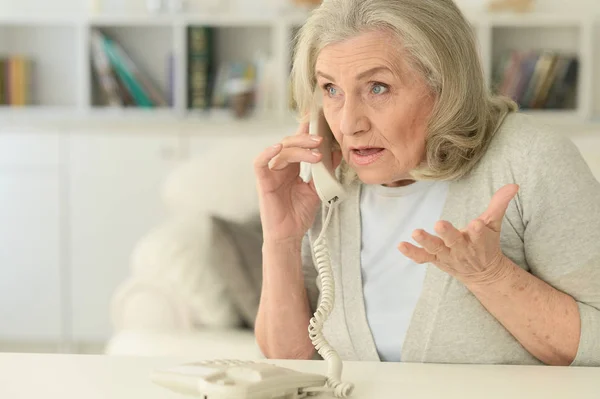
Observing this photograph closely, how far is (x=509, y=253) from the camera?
137 cm

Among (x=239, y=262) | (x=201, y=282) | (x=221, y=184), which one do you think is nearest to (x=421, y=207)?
(x=239, y=262)

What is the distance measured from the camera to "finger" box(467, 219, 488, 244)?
3.71ft

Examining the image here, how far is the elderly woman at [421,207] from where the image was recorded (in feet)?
4.27

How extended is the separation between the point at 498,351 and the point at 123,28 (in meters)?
3.31

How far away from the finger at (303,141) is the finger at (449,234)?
330mm

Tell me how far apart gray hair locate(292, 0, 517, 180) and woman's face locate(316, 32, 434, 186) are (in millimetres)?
16

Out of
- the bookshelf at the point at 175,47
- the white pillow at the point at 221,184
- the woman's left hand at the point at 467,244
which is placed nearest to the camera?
the woman's left hand at the point at 467,244

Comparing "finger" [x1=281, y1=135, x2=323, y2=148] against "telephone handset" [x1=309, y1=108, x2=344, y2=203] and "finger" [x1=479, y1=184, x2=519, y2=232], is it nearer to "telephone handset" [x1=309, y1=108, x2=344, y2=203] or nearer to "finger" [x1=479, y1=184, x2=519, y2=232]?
"telephone handset" [x1=309, y1=108, x2=344, y2=203]

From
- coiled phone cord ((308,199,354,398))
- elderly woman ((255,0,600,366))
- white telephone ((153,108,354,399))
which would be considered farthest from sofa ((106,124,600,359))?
white telephone ((153,108,354,399))

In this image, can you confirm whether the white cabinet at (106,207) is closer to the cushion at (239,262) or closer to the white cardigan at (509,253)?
the cushion at (239,262)

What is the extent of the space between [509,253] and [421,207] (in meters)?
0.18

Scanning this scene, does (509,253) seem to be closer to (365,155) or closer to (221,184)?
(365,155)

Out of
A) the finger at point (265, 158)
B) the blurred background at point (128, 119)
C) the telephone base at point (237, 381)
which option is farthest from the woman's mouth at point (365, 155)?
the blurred background at point (128, 119)

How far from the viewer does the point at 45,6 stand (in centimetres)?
430
